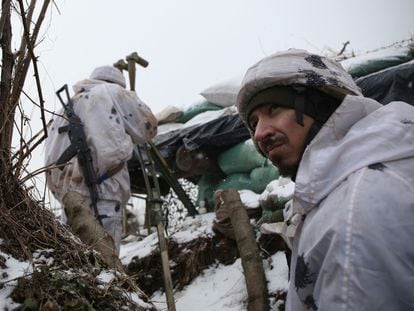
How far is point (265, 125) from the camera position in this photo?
1260 millimetres

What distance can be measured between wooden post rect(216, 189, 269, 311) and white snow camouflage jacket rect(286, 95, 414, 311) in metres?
1.83

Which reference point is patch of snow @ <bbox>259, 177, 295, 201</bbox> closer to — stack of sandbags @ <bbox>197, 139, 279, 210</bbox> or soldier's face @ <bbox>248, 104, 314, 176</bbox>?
stack of sandbags @ <bbox>197, 139, 279, 210</bbox>

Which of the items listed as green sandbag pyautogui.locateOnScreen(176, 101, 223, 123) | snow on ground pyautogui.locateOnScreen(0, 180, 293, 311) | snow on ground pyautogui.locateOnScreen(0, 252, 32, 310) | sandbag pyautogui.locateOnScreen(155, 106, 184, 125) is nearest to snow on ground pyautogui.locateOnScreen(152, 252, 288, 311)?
snow on ground pyautogui.locateOnScreen(0, 180, 293, 311)

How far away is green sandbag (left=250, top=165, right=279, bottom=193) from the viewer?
435 centimetres

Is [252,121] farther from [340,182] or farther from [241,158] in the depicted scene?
[241,158]

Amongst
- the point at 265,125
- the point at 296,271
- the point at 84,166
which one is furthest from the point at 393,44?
the point at 296,271

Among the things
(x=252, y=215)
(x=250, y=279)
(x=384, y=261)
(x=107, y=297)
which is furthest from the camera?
(x=252, y=215)

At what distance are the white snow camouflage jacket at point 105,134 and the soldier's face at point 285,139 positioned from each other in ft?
6.74

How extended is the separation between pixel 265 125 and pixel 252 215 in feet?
8.64

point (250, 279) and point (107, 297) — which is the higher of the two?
point (107, 297)

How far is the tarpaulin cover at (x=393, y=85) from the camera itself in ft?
10.8

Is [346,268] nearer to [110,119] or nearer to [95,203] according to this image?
[95,203]

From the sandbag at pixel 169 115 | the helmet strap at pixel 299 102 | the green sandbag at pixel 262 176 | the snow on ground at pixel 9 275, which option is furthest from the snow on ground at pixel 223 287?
the sandbag at pixel 169 115

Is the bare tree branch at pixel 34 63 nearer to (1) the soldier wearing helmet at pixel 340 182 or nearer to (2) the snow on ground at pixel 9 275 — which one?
(2) the snow on ground at pixel 9 275
